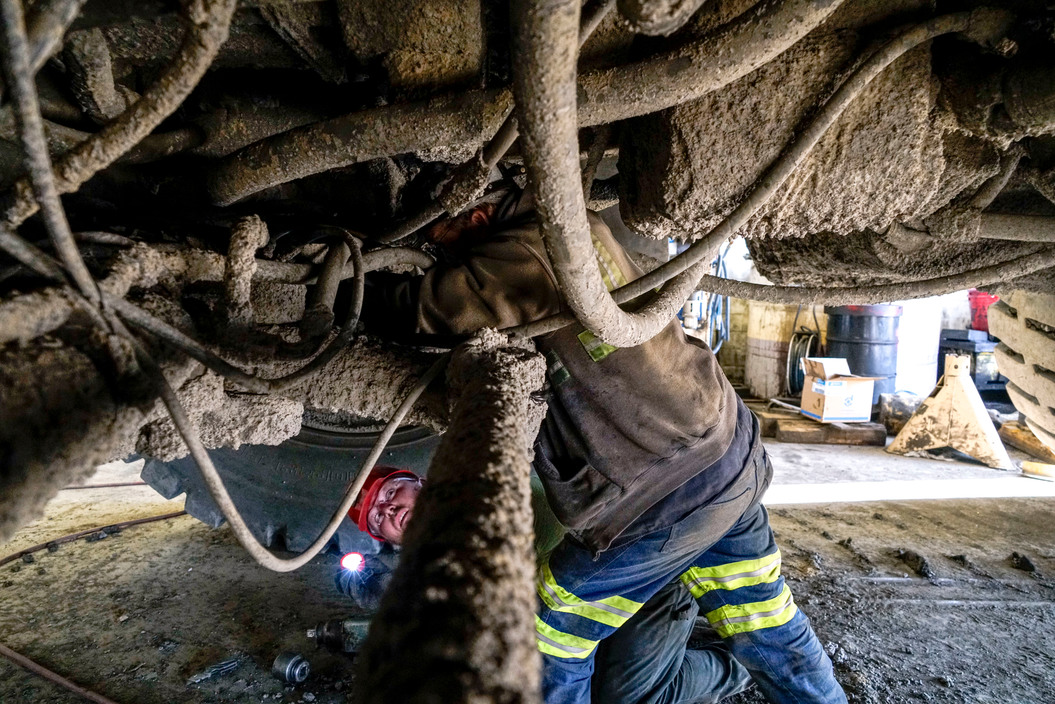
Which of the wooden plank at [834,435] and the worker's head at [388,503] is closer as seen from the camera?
the worker's head at [388,503]

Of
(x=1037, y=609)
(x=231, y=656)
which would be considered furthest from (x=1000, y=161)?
(x=231, y=656)

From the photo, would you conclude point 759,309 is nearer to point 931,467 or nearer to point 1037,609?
point 931,467

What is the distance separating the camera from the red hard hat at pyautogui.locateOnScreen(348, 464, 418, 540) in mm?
2051

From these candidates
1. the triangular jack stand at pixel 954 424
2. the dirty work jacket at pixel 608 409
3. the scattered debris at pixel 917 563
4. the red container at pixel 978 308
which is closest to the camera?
the dirty work jacket at pixel 608 409

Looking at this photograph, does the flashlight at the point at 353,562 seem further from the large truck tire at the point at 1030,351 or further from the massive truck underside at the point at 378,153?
the large truck tire at the point at 1030,351

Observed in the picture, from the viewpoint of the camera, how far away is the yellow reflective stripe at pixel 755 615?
1758 millimetres

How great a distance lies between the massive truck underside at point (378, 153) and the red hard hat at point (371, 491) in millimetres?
942

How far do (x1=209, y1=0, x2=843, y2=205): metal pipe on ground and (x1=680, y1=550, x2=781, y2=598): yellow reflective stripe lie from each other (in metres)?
1.50

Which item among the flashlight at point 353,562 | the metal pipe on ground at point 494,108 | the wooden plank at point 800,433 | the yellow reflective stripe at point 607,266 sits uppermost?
the metal pipe on ground at point 494,108

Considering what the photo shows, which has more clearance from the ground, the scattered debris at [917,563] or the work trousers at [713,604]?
the work trousers at [713,604]

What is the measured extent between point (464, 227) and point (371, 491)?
1041 mm

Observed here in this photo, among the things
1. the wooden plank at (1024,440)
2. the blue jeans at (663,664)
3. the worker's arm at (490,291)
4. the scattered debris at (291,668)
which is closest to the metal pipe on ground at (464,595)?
the worker's arm at (490,291)

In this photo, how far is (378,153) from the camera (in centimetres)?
99

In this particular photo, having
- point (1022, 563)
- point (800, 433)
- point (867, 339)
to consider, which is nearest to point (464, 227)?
point (1022, 563)
